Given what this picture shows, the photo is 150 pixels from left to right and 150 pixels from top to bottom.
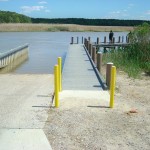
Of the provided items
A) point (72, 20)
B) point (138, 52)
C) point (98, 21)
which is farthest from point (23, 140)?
point (72, 20)

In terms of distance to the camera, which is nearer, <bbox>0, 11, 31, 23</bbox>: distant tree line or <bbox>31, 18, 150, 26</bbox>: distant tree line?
<bbox>0, 11, 31, 23</bbox>: distant tree line

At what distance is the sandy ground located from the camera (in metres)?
6.13

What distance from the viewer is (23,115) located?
7.66m

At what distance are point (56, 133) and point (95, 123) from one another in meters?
0.99

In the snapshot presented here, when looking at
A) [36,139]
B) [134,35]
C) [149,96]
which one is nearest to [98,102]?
[149,96]

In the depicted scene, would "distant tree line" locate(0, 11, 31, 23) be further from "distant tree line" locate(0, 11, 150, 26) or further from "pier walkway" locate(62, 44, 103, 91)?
"pier walkway" locate(62, 44, 103, 91)

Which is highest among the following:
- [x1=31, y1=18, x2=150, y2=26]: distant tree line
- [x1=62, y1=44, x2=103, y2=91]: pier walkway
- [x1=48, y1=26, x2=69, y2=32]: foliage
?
[x1=31, y1=18, x2=150, y2=26]: distant tree line

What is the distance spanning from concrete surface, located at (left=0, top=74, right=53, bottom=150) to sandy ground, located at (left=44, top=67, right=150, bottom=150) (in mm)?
242

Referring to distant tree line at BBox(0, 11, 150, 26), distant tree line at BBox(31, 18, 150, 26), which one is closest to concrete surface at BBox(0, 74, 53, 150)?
distant tree line at BBox(0, 11, 150, 26)

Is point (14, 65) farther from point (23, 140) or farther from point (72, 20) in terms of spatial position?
point (72, 20)

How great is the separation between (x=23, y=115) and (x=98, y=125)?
1.80m

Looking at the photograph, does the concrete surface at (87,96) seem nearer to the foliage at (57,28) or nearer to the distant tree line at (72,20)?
the foliage at (57,28)

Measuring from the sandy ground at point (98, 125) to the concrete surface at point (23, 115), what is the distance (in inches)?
9.5

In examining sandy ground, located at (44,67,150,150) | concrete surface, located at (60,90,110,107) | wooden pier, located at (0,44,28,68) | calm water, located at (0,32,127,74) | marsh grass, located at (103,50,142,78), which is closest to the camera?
sandy ground, located at (44,67,150,150)
